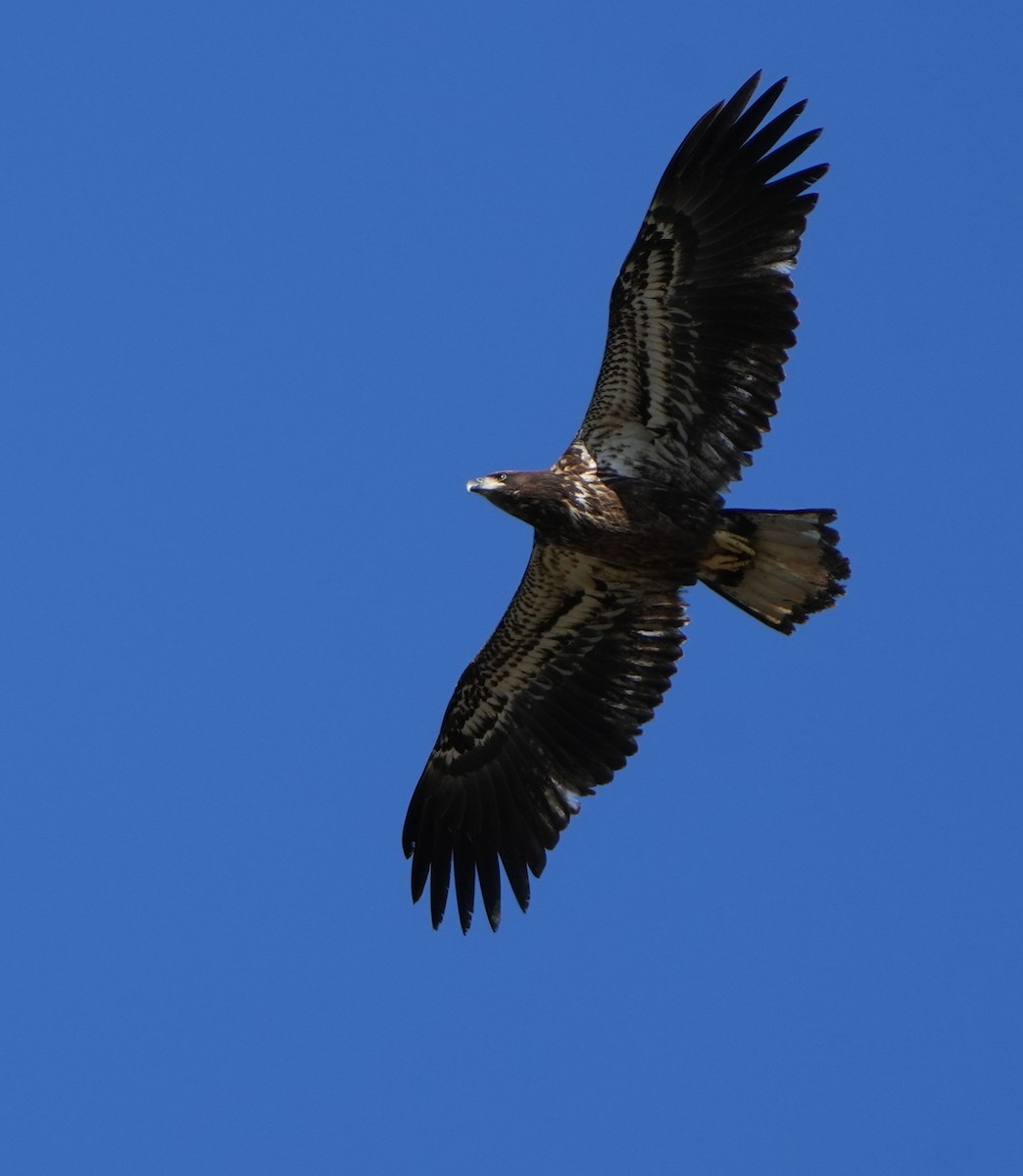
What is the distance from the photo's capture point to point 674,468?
1388 cm

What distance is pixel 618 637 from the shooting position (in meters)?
14.6

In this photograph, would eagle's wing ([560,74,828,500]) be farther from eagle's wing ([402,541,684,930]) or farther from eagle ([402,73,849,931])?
eagle's wing ([402,541,684,930])

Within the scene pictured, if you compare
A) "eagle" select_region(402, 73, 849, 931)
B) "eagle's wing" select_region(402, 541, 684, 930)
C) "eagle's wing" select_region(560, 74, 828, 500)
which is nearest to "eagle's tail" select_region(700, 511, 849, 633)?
"eagle" select_region(402, 73, 849, 931)

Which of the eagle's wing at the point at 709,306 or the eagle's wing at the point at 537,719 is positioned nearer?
the eagle's wing at the point at 709,306

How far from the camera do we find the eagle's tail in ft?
44.8

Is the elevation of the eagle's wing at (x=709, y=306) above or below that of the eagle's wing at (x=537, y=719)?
above

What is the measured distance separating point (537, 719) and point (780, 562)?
226cm

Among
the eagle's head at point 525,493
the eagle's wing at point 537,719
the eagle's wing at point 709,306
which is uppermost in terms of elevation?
the eagle's wing at point 709,306

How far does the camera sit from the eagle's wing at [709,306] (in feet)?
44.3

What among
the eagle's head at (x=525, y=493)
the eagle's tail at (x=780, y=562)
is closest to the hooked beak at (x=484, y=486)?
the eagle's head at (x=525, y=493)

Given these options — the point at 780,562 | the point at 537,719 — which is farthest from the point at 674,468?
the point at 537,719

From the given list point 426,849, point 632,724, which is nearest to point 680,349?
point 632,724

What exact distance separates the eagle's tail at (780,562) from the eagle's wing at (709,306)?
1.17ft

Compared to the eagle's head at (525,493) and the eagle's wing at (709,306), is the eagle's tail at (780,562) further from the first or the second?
the eagle's head at (525,493)
